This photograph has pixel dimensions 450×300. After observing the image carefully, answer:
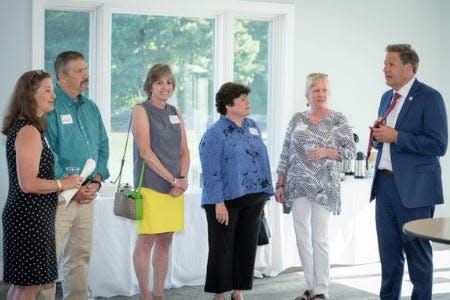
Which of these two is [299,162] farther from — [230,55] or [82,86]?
[230,55]

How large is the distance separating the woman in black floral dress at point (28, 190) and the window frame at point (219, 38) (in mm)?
2390

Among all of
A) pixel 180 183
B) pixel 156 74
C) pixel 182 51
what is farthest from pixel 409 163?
pixel 182 51

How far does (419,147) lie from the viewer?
3.91 metres

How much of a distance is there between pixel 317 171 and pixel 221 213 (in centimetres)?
70

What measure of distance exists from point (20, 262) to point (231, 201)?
4.82 ft

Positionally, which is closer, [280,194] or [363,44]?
[280,194]

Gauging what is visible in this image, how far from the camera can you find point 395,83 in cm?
407

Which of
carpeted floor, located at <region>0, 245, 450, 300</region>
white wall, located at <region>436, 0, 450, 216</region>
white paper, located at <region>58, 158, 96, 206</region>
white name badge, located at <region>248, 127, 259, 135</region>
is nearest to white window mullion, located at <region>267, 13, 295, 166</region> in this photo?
carpeted floor, located at <region>0, 245, 450, 300</region>

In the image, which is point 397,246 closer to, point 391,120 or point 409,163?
point 409,163

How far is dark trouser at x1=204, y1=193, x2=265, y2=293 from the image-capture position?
4336 mm

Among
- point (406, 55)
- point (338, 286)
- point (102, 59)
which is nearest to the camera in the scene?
point (406, 55)

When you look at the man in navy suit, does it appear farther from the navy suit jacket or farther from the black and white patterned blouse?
the black and white patterned blouse

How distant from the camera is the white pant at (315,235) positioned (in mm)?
4539

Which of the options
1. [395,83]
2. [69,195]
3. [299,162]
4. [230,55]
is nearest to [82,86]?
[69,195]
